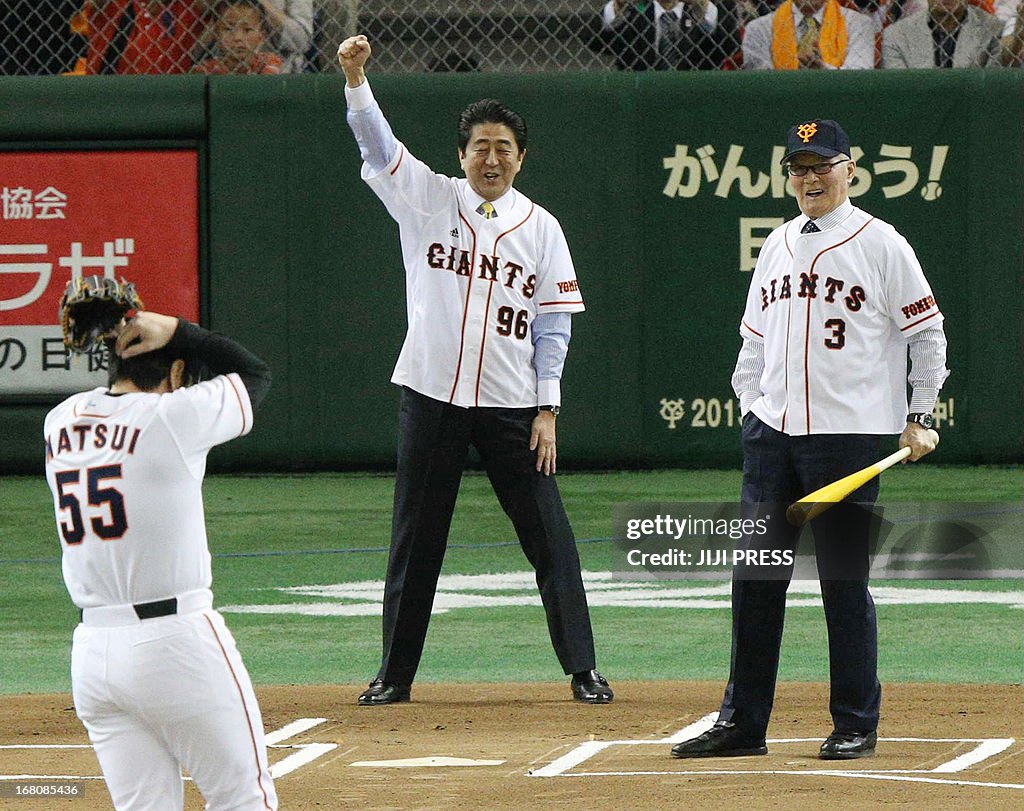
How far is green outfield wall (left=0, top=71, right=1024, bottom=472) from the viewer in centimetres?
1216

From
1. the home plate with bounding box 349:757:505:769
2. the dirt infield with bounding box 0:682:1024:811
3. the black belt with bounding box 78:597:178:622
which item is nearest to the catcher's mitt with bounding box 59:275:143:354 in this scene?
the black belt with bounding box 78:597:178:622

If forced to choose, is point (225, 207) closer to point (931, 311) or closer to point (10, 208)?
point (10, 208)

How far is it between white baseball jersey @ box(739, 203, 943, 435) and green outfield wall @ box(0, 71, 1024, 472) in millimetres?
6534

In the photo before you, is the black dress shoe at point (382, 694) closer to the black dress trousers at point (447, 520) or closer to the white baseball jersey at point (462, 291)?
the black dress trousers at point (447, 520)

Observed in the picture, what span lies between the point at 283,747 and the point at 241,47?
726 centimetres

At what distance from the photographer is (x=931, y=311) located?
18.2ft

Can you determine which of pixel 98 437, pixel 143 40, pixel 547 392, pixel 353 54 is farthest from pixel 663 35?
pixel 98 437

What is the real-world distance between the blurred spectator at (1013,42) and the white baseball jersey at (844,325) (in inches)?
280

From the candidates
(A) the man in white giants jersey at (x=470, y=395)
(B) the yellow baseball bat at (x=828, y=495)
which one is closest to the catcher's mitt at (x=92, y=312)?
(B) the yellow baseball bat at (x=828, y=495)

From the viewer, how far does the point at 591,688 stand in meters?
6.57

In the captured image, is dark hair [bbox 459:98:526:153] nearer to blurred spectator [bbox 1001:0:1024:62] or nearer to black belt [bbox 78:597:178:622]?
black belt [bbox 78:597:178:622]

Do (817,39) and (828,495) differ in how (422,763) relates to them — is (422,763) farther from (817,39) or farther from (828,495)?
(817,39)

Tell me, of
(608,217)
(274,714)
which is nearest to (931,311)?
(274,714)

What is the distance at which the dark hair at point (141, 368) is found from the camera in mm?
3963
